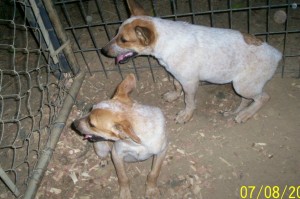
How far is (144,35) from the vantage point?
395 cm

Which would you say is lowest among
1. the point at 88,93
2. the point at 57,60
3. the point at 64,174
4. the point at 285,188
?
the point at 285,188

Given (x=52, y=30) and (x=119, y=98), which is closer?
(x=119, y=98)

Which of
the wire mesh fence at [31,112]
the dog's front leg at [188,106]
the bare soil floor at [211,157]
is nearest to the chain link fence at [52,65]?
the wire mesh fence at [31,112]

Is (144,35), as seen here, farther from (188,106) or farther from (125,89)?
(188,106)

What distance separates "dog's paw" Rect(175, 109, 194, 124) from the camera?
15.6 ft

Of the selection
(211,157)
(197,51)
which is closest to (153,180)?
(211,157)

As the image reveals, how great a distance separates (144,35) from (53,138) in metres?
1.98

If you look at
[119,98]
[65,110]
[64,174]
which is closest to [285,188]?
[119,98]

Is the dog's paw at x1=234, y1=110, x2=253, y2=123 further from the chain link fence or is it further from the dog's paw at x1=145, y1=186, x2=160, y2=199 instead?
the dog's paw at x1=145, y1=186, x2=160, y2=199

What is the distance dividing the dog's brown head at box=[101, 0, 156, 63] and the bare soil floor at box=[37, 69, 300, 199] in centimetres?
111

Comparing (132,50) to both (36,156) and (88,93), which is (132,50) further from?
(36,156)

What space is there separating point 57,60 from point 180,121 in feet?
6.77

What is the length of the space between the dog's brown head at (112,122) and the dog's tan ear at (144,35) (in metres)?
0.56

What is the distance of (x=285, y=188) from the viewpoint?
405cm
